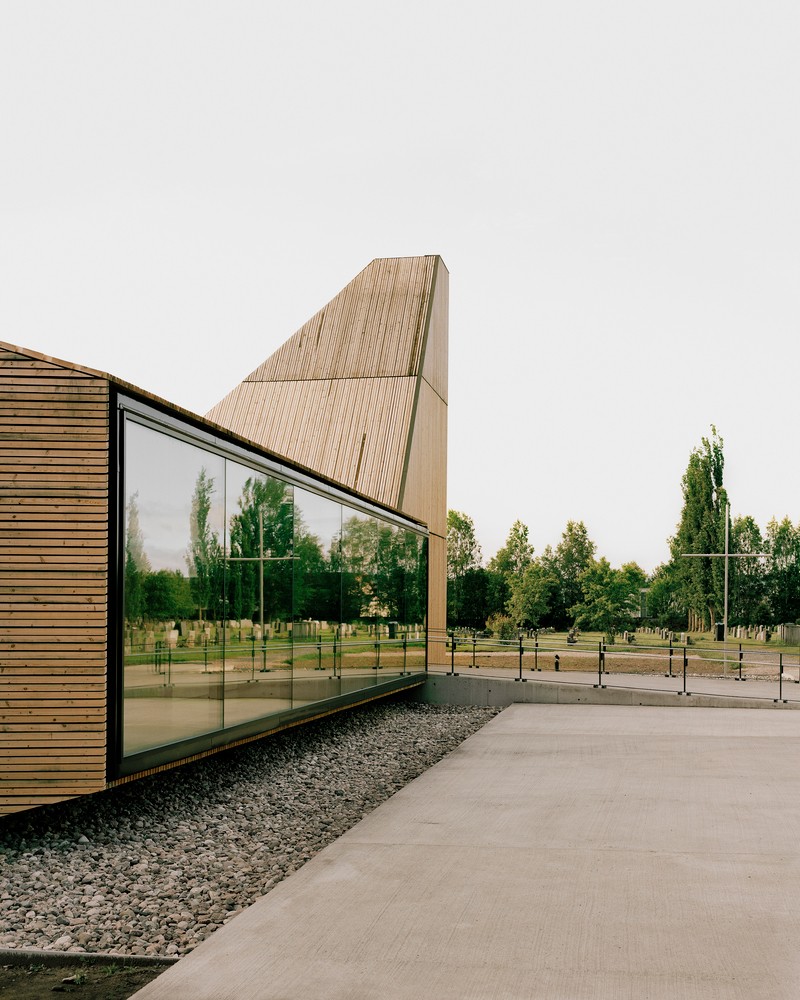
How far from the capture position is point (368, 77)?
1248 cm

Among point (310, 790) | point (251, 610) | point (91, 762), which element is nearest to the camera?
point (91, 762)

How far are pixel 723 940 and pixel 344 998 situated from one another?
198 centimetres

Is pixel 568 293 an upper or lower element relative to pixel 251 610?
upper

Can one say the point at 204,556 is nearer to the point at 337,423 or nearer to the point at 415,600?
the point at 415,600

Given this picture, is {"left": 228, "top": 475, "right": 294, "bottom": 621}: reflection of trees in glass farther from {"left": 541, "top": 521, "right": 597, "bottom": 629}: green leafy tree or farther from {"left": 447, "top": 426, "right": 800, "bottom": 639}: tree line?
{"left": 541, "top": 521, "right": 597, "bottom": 629}: green leafy tree

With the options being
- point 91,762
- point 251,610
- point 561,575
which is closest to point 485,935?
point 91,762

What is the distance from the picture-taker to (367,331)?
3180cm

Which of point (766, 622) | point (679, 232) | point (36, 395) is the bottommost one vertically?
point (766, 622)

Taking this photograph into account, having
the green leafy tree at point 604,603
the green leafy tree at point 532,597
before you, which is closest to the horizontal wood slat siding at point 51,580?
the green leafy tree at point 604,603

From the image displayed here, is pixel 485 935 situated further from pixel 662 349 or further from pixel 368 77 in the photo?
pixel 662 349

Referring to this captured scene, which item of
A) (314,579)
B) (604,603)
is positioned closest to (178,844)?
(314,579)

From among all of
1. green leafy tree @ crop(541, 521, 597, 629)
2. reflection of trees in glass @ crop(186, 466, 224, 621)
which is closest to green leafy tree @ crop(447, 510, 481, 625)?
green leafy tree @ crop(541, 521, 597, 629)

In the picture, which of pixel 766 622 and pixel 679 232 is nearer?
pixel 679 232

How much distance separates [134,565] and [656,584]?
89.6 metres
